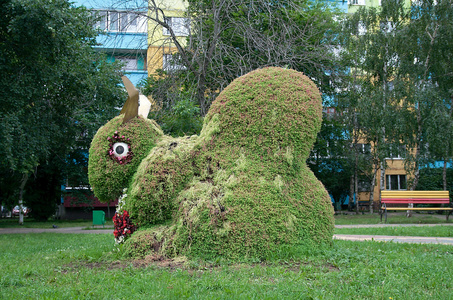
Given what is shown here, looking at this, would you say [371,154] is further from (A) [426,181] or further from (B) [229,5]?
(B) [229,5]

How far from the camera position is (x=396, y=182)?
104 feet

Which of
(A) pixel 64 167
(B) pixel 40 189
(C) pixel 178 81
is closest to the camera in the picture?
(C) pixel 178 81

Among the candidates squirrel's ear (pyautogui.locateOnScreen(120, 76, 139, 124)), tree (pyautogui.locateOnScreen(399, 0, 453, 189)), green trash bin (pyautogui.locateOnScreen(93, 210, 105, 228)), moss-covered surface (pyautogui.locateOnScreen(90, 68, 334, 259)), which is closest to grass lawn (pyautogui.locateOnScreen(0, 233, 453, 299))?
moss-covered surface (pyautogui.locateOnScreen(90, 68, 334, 259))

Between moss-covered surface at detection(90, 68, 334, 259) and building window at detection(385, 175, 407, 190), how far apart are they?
2816 centimetres

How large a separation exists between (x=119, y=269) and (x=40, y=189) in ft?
65.9

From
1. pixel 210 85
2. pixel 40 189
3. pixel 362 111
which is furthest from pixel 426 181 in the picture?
pixel 40 189

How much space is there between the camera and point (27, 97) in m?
11.4

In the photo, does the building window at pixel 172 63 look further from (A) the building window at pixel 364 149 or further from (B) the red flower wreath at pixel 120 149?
(A) the building window at pixel 364 149

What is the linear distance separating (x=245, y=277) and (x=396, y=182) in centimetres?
3055

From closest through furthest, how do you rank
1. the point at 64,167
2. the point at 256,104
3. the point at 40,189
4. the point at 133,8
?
the point at 256,104, the point at 133,8, the point at 64,167, the point at 40,189

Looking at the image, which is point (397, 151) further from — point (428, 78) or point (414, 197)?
point (414, 197)

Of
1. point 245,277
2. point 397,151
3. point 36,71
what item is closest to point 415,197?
point 397,151

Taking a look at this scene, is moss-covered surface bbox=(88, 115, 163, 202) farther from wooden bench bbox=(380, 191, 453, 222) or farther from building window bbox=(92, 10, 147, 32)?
wooden bench bbox=(380, 191, 453, 222)

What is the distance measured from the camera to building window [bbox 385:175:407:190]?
103ft
